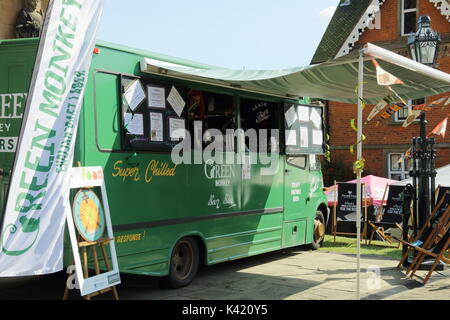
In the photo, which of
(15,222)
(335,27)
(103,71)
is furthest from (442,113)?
(15,222)

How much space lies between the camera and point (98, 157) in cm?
677

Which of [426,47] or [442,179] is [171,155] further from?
[442,179]

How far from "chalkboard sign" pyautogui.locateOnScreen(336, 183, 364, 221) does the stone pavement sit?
4049mm

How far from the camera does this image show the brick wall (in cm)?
1033

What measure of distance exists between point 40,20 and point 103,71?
14.8ft

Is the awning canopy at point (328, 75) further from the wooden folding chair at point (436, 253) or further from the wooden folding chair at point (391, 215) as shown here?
the wooden folding chair at point (391, 215)

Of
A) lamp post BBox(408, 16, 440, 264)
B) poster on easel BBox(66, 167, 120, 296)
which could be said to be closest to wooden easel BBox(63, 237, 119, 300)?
poster on easel BBox(66, 167, 120, 296)

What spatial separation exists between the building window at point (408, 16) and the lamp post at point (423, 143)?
14.2 metres

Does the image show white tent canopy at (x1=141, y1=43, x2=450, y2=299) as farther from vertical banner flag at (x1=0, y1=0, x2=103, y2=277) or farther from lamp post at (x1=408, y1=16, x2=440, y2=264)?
vertical banner flag at (x1=0, y1=0, x2=103, y2=277)

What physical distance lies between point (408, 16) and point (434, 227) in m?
16.6

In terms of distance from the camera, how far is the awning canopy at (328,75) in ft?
23.4

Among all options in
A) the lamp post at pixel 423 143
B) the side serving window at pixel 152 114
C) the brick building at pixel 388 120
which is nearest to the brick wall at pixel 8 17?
the side serving window at pixel 152 114

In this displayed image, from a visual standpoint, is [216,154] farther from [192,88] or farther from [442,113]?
[442,113]

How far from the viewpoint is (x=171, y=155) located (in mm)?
7863
